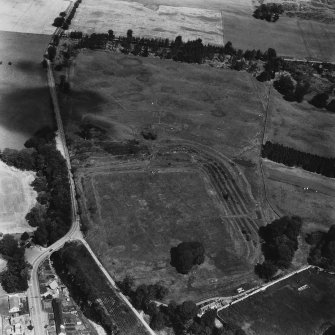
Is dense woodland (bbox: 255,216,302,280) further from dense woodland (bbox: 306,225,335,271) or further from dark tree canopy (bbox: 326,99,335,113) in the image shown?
dark tree canopy (bbox: 326,99,335,113)

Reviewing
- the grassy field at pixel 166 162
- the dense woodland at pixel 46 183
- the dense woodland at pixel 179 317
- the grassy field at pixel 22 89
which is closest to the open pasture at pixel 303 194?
the grassy field at pixel 166 162

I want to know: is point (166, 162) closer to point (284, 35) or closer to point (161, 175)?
point (161, 175)

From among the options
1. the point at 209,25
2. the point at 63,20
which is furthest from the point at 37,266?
the point at 209,25

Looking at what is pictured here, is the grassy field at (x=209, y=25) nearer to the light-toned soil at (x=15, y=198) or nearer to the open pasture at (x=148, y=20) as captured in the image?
the open pasture at (x=148, y=20)

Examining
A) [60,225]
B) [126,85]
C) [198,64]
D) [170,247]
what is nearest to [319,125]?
[198,64]

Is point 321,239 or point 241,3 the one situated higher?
point 241,3

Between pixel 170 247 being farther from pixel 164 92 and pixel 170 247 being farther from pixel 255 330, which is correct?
pixel 164 92

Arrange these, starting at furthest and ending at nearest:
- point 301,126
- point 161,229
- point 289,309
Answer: point 301,126, point 161,229, point 289,309
